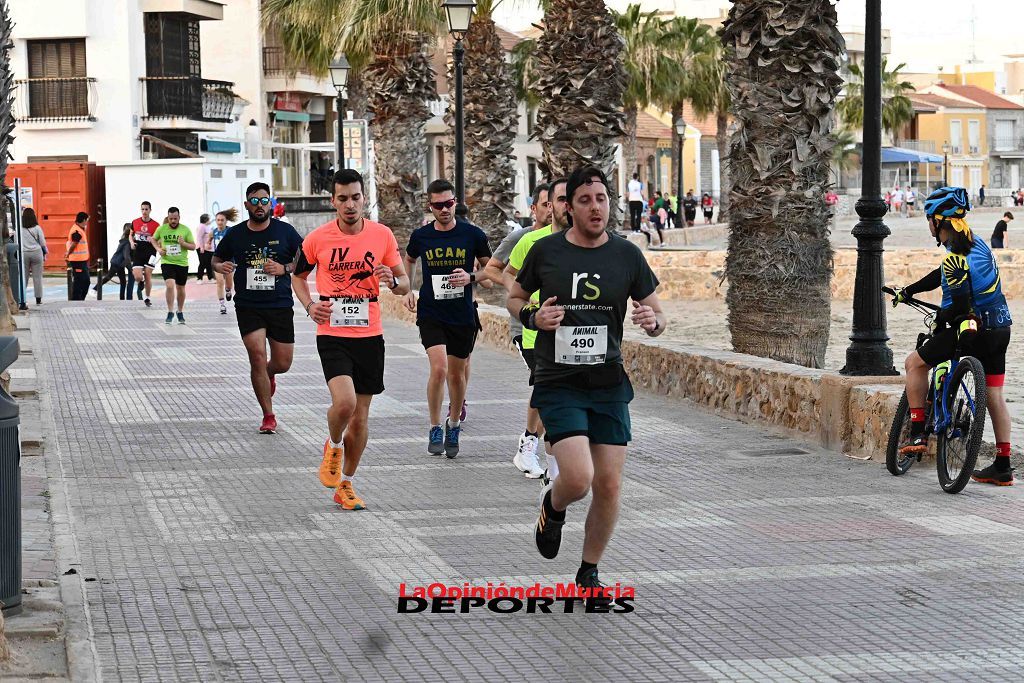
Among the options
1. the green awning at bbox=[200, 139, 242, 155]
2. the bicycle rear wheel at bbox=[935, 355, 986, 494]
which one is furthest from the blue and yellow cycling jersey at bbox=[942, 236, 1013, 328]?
the green awning at bbox=[200, 139, 242, 155]

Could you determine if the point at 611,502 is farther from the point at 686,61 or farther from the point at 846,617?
the point at 686,61

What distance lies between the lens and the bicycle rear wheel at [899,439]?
9.24m

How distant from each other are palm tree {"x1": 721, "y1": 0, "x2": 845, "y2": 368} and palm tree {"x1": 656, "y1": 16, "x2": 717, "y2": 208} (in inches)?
1797

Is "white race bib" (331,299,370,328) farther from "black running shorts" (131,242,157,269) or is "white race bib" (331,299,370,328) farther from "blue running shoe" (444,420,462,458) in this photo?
"black running shorts" (131,242,157,269)

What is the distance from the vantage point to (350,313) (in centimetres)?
850

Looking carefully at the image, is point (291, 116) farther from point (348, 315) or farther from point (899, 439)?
point (348, 315)

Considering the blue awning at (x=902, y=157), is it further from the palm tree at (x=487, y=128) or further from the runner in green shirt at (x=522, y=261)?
the runner in green shirt at (x=522, y=261)

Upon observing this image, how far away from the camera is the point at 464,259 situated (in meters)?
10.5

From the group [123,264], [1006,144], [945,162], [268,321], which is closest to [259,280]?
[268,321]

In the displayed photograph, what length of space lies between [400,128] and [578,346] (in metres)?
22.2

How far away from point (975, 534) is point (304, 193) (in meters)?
51.4

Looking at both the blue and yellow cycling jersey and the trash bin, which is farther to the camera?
the blue and yellow cycling jersey

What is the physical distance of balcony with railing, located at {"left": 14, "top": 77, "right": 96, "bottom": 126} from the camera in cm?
4481

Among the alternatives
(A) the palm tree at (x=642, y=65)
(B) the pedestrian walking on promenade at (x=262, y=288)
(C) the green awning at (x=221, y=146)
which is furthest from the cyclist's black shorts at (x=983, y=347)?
(A) the palm tree at (x=642, y=65)
